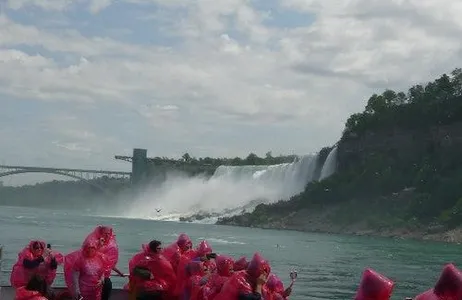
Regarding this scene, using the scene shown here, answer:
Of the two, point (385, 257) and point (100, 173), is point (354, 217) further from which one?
point (100, 173)

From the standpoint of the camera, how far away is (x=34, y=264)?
9.05m

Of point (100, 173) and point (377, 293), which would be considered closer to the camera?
point (377, 293)

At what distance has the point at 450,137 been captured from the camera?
93750 millimetres

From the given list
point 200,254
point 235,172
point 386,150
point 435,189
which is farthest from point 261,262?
point 235,172

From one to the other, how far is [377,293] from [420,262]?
1631 inches

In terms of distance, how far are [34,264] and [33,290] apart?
1574 millimetres

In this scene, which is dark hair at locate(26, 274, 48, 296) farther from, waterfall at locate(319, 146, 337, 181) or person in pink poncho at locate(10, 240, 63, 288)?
waterfall at locate(319, 146, 337, 181)

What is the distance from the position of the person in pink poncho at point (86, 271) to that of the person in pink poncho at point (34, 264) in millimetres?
245

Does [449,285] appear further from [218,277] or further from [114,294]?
[114,294]

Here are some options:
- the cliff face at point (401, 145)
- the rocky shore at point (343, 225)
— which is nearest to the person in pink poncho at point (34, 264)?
the rocky shore at point (343, 225)

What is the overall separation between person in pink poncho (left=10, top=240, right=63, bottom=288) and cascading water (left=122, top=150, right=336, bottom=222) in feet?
311

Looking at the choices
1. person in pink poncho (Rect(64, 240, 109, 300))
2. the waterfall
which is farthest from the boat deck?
the waterfall

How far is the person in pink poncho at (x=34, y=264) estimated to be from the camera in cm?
905

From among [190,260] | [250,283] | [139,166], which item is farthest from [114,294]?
[139,166]
